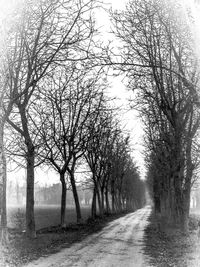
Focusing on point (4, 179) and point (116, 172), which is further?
point (116, 172)

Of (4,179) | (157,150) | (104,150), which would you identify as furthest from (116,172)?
(4,179)

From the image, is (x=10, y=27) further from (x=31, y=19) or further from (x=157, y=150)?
(x=157, y=150)

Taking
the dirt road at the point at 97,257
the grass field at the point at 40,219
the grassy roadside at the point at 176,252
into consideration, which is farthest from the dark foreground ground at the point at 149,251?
the grass field at the point at 40,219

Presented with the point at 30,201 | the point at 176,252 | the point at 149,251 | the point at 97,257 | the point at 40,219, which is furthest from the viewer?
the point at 40,219

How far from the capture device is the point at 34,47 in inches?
532

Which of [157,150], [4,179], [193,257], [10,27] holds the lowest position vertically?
[193,257]

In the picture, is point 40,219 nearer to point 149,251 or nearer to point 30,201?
point 30,201

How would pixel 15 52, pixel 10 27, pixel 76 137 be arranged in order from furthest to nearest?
pixel 76 137 < pixel 15 52 < pixel 10 27

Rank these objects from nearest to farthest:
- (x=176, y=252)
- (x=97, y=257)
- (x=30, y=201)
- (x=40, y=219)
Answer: (x=97, y=257) → (x=176, y=252) → (x=30, y=201) → (x=40, y=219)

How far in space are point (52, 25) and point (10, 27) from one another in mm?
1667

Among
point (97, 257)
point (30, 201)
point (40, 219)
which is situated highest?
point (30, 201)

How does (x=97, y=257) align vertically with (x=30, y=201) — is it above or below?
below

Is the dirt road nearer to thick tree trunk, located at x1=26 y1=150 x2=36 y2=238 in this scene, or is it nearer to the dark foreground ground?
the dark foreground ground

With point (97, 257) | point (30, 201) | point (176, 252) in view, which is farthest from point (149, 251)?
point (30, 201)
